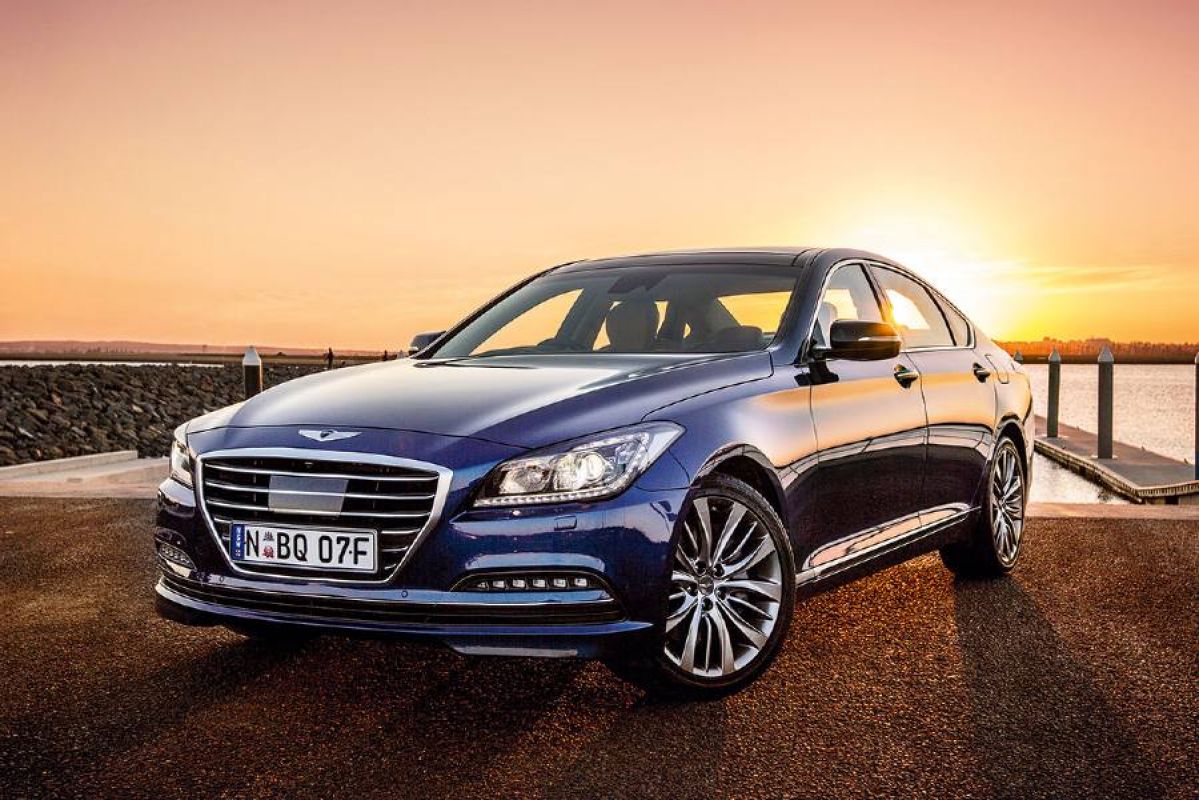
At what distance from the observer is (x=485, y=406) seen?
423 cm

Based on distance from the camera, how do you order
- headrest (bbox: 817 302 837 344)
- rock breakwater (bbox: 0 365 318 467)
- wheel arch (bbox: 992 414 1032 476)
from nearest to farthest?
1. headrest (bbox: 817 302 837 344)
2. wheel arch (bbox: 992 414 1032 476)
3. rock breakwater (bbox: 0 365 318 467)

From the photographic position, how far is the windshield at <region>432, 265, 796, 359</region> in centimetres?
531

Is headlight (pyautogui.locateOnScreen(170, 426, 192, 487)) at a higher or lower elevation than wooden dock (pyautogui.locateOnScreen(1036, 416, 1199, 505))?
higher

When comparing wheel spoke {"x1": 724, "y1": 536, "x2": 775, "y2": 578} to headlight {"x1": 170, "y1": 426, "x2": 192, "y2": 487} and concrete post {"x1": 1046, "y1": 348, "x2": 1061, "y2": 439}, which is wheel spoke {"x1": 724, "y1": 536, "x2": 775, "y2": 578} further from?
concrete post {"x1": 1046, "y1": 348, "x2": 1061, "y2": 439}

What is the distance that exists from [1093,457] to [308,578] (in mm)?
15050

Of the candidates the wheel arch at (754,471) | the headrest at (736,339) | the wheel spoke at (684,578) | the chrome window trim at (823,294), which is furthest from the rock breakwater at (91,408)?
the wheel spoke at (684,578)

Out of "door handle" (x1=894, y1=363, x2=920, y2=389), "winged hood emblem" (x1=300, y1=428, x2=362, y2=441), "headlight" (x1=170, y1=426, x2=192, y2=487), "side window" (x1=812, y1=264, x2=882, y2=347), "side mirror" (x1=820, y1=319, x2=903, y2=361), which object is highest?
"side window" (x1=812, y1=264, x2=882, y2=347)

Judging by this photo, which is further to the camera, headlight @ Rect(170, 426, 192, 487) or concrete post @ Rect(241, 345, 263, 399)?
concrete post @ Rect(241, 345, 263, 399)

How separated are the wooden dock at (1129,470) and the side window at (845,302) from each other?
7.68 m

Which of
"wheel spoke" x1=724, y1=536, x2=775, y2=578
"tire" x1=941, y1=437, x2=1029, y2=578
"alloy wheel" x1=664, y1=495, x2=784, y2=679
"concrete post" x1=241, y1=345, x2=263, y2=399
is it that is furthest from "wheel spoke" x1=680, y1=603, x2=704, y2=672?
"concrete post" x1=241, y1=345, x2=263, y2=399

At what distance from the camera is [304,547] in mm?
4000

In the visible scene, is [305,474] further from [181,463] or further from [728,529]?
[728,529]

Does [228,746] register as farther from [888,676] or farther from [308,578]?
[888,676]

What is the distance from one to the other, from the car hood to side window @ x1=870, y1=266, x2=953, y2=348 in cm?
150
